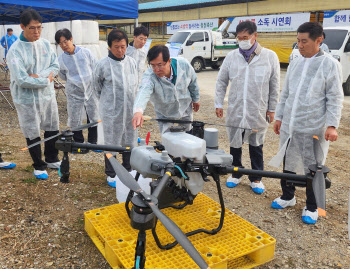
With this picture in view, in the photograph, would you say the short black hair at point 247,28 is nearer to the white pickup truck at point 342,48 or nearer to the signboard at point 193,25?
the white pickup truck at point 342,48

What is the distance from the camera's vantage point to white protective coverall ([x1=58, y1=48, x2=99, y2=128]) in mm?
4805

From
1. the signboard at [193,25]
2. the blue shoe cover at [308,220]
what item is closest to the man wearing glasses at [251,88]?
the blue shoe cover at [308,220]

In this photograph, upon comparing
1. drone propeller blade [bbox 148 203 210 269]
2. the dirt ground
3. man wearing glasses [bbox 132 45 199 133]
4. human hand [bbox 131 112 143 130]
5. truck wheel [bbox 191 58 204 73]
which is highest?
truck wheel [bbox 191 58 204 73]

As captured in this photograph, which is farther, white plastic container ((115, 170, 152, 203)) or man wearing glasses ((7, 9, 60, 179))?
man wearing glasses ((7, 9, 60, 179))

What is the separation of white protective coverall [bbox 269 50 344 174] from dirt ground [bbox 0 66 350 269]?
1.88 ft

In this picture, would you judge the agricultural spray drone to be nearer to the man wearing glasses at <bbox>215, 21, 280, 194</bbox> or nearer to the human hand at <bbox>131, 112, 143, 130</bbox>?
the human hand at <bbox>131, 112, 143, 130</bbox>

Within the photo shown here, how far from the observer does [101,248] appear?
2.45 meters

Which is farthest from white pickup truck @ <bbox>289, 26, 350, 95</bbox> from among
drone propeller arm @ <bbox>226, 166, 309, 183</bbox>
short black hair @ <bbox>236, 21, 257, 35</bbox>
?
drone propeller arm @ <bbox>226, 166, 309, 183</bbox>

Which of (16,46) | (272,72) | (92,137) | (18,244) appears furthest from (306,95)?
(92,137)

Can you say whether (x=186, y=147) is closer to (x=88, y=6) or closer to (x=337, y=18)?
(x=88, y=6)

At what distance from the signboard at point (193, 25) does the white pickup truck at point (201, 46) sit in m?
5.09

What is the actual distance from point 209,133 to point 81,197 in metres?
1.78

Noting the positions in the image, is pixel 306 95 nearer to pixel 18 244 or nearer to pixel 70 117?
pixel 18 244

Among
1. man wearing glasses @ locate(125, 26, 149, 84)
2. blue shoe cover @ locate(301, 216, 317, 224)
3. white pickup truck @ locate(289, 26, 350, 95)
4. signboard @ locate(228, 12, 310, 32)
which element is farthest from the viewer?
signboard @ locate(228, 12, 310, 32)
